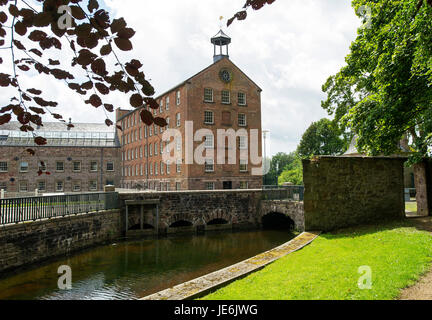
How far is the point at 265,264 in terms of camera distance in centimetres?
959

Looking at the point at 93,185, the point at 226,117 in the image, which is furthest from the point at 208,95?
the point at 93,185

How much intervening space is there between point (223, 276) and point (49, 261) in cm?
1080

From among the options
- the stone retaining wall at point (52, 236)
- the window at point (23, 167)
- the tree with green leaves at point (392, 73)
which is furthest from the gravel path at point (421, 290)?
the window at point (23, 167)

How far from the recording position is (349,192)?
585 inches

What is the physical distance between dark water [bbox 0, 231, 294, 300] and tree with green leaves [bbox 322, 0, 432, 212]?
891 cm

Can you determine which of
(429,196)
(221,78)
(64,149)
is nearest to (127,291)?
(429,196)

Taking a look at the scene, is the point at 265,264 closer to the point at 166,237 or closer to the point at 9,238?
the point at 9,238

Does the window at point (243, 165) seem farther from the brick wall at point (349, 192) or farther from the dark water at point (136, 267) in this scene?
the brick wall at point (349, 192)

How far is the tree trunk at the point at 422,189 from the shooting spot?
54.4 feet

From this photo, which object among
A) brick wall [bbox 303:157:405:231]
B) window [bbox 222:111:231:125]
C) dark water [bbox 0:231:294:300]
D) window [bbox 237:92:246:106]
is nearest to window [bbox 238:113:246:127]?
window [bbox 237:92:246:106]

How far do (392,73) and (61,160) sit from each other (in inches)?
1929

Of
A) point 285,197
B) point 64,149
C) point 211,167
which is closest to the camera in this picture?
point 285,197

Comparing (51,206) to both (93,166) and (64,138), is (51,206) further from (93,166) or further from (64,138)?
(64,138)

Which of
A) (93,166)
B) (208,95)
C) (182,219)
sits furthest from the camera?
(93,166)
